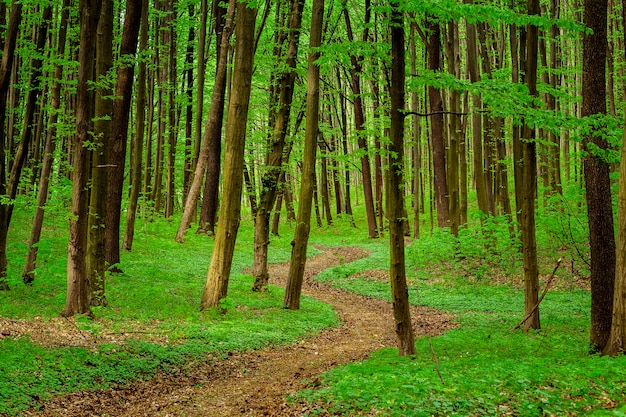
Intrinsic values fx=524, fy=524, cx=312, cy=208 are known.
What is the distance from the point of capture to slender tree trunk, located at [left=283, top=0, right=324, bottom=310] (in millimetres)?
12609

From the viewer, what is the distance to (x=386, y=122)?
25.2 m

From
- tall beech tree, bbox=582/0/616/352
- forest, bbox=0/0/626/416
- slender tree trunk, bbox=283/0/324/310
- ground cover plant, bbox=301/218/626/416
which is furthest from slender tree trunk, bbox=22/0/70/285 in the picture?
tall beech tree, bbox=582/0/616/352

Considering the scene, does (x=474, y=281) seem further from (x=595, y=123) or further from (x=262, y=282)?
(x=595, y=123)

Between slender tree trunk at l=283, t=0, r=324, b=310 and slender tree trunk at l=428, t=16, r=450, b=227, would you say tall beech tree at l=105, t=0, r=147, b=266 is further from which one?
slender tree trunk at l=428, t=16, r=450, b=227

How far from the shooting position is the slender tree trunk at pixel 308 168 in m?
12.6

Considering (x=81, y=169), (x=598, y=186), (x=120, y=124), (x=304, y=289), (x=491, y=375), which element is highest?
(x=120, y=124)

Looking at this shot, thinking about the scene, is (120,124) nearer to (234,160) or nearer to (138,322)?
(234,160)

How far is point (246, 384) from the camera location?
7672 mm

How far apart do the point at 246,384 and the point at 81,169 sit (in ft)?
16.0

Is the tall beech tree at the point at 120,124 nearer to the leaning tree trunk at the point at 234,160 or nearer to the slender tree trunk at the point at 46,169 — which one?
Result: the slender tree trunk at the point at 46,169

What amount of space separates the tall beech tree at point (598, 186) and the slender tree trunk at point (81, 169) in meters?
→ 8.48

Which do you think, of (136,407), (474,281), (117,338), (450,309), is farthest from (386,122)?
(136,407)

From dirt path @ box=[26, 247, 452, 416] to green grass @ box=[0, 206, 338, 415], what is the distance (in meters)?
0.29

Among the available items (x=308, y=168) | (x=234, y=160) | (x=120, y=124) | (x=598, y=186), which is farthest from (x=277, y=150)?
(x=598, y=186)
